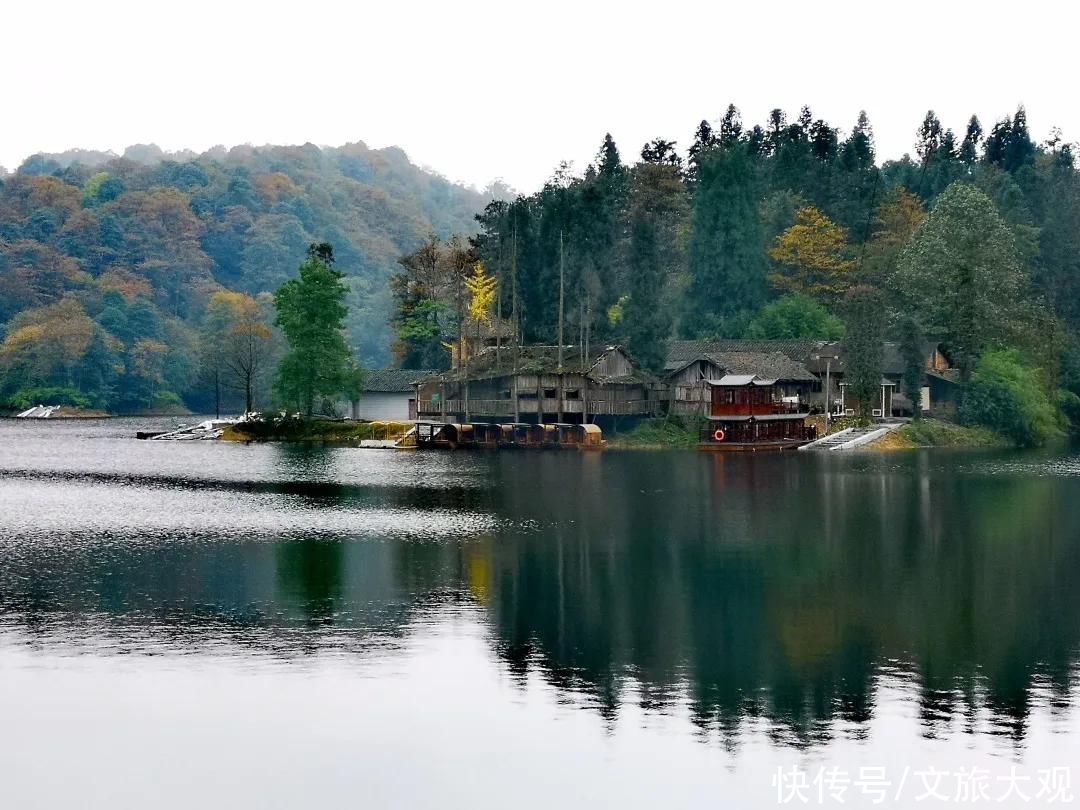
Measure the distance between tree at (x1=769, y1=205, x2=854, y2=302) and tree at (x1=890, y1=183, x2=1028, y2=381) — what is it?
13003mm

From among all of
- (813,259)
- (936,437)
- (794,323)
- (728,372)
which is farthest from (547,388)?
(813,259)

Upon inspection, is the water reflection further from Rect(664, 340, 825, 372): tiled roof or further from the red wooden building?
Rect(664, 340, 825, 372): tiled roof

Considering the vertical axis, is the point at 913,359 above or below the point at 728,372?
above

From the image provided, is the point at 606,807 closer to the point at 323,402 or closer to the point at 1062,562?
the point at 1062,562

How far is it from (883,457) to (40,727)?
222ft

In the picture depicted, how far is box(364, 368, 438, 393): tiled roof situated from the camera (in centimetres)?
11156

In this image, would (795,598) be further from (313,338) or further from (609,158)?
(609,158)

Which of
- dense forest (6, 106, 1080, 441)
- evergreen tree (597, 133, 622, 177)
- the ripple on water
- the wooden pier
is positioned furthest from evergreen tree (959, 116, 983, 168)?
the ripple on water

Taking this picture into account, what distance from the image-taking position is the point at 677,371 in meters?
96.8

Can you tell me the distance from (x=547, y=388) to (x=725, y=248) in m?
26.3

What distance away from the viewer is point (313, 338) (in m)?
103

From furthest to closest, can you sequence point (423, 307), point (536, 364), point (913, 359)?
point (423, 307)
point (536, 364)
point (913, 359)

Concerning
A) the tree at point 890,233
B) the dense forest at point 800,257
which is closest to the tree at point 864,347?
the dense forest at point 800,257

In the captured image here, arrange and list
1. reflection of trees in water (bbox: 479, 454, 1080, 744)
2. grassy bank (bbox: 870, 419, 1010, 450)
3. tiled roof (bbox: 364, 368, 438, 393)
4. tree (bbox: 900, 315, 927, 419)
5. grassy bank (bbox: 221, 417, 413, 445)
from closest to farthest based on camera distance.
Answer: reflection of trees in water (bbox: 479, 454, 1080, 744) < grassy bank (bbox: 870, 419, 1010, 450) < tree (bbox: 900, 315, 927, 419) < grassy bank (bbox: 221, 417, 413, 445) < tiled roof (bbox: 364, 368, 438, 393)
